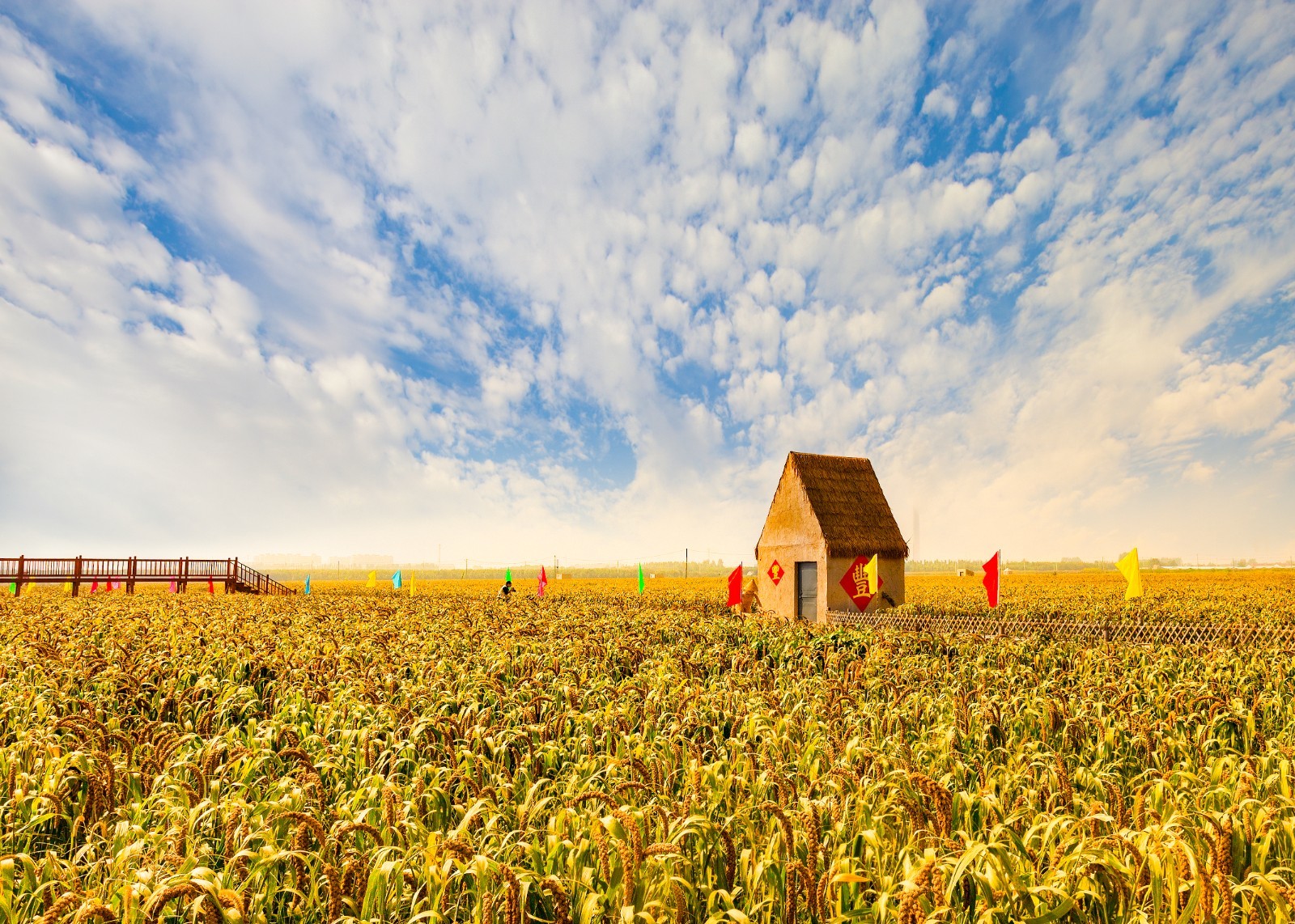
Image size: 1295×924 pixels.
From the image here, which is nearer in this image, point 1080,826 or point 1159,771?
point 1080,826

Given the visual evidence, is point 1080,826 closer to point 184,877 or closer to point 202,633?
point 184,877

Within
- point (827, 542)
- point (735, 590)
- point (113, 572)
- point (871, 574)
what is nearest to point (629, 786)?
point (871, 574)

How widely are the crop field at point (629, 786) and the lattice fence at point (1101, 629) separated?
4275 millimetres

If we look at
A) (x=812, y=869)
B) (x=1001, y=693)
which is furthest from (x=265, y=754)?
(x=1001, y=693)

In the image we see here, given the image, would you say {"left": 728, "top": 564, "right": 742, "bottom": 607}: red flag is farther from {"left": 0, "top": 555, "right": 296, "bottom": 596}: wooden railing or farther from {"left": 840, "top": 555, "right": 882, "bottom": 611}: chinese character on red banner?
{"left": 0, "top": 555, "right": 296, "bottom": 596}: wooden railing

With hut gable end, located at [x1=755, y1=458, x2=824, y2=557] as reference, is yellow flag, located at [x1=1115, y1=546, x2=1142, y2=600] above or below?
below

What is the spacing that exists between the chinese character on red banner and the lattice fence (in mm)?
3974

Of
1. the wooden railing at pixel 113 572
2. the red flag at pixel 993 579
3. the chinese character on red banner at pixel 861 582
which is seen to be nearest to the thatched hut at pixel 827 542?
the chinese character on red banner at pixel 861 582

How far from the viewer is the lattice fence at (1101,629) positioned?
45.9 ft

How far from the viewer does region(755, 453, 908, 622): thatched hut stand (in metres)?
22.9

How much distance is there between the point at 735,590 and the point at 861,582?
6572mm

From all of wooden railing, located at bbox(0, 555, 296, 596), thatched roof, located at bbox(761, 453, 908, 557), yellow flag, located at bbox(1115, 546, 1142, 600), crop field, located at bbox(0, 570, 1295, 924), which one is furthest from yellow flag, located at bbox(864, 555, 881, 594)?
wooden railing, located at bbox(0, 555, 296, 596)

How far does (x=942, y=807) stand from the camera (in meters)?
3.57

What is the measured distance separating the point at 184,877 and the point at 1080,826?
176 inches
